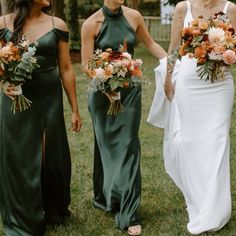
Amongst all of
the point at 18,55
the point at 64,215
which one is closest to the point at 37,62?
the point at 18,55

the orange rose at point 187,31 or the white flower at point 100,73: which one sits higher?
the orange rose at point 187,31

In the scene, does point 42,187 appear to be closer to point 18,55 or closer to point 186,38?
point 18,55

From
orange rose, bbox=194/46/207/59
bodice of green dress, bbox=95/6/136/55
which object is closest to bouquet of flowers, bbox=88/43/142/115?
bodice of green dress, bbox=95/6/136/55

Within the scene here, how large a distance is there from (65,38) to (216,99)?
160 centimetres

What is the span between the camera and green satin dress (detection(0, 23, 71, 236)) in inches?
201

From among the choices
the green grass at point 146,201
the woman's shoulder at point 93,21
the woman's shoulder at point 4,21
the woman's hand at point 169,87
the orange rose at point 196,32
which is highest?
the woman's shoulder at point 4,21

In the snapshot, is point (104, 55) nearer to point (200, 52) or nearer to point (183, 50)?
point (183, 50)

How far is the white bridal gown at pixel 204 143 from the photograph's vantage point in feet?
17.9

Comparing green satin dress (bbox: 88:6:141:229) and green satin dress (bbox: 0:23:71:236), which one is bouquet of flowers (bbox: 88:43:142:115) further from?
green satin dress (bbox: 0:23:71:236)

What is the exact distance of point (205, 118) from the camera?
5.61 metres

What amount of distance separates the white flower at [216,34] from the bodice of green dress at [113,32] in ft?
2.75

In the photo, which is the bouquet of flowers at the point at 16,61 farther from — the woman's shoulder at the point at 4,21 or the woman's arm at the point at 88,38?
the woman's arm at the point at 88,38

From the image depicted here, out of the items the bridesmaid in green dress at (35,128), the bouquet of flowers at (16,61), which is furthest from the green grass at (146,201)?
the bouquet of flowers at (16,61)

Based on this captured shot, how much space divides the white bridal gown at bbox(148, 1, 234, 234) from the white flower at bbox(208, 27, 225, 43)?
46 centimetres
